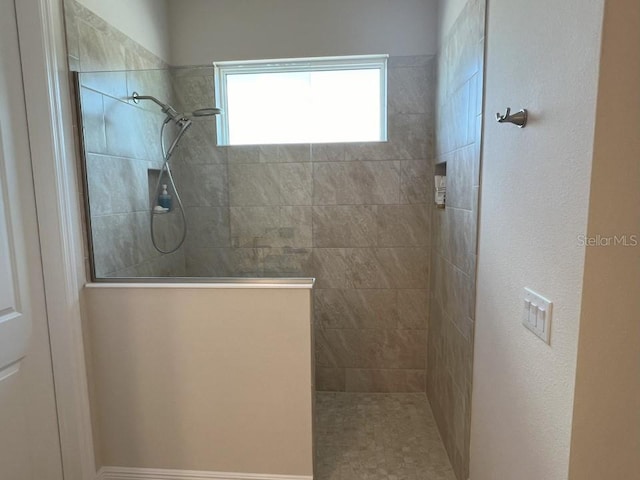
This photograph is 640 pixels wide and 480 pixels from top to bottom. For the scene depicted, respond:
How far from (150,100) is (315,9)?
4.00ft

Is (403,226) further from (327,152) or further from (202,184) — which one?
(202,184)

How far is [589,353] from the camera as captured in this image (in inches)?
34.3

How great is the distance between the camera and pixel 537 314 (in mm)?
1054

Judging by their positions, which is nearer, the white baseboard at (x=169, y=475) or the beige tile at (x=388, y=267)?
the white baseboard at (x=169, y=475)

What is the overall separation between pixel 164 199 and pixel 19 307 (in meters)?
0.96

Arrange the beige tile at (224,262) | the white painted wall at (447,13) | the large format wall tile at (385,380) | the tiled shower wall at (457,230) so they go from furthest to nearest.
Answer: the large format wall tile at (385,380)
the beige tile at (224,262)
the white painted wall at (447,13)
the tiled shower wall at (457,230)

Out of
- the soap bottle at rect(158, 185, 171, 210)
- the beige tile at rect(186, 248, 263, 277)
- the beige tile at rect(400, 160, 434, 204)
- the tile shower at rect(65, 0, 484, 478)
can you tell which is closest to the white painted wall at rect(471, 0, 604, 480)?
the tile shower at rect(65, 0, 484, 478)

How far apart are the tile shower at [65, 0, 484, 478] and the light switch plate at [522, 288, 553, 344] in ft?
2.32

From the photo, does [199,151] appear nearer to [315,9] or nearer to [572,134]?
[315,9]

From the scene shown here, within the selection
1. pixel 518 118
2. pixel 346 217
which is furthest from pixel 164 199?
pixel 518 118

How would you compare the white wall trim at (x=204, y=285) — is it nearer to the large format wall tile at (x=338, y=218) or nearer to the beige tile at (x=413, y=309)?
the large format wall tile at (x=338, y=218)

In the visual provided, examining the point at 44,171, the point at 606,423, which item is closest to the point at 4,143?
the point at 44,171

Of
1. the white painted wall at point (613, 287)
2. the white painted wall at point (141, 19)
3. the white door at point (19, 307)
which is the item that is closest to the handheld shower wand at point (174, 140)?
the white painted wall at point (141, 19)

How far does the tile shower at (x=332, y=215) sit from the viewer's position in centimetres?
193
